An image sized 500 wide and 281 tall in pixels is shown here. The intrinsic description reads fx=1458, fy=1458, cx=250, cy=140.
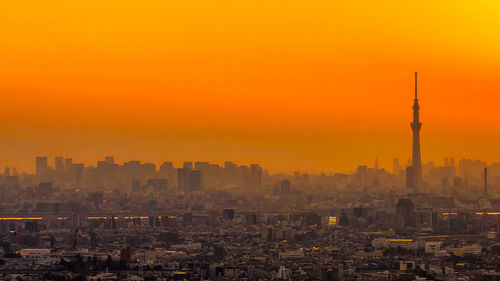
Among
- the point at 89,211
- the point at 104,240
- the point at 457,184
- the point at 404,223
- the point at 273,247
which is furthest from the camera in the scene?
the point at 457,184

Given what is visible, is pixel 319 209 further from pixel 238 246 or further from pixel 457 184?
pixel 238 246

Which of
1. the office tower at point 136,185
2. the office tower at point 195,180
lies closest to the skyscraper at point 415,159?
the office tower at point 195,180

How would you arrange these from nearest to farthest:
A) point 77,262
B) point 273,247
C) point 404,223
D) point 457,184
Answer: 1. point 77,262
2. point 273,247
3. point 404,223
4. point 457,184

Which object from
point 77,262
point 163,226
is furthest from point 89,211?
point 77,262

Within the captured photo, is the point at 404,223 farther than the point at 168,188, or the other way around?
the point at 168,188

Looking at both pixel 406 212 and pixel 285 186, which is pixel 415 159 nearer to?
pixel 285 186

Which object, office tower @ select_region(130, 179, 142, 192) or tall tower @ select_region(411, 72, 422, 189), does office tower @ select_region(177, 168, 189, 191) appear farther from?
tall tower @ select_region(411, 72, 422, 189)

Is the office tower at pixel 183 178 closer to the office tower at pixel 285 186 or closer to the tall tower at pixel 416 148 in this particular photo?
the office tower at pixel 285 186

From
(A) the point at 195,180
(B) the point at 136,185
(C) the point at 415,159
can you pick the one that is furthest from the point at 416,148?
(B) the point at 136,185
